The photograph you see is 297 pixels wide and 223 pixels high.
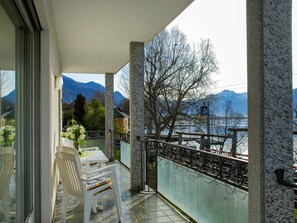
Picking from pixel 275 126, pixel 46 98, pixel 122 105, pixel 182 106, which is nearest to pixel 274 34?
pixel 275 126

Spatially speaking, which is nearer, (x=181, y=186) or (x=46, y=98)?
(x=46, y=98)

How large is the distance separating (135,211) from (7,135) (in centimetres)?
226

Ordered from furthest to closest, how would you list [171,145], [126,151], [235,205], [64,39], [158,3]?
1. [126,151]
2. [64,39]
3. [171,145]
4. [158,3]
5. [235,205]

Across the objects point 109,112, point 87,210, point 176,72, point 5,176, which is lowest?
point 87,210

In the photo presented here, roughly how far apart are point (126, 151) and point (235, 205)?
4441 millimetres

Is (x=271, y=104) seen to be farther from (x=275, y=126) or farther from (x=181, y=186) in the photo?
(x=181, y=186)

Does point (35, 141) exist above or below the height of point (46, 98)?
below

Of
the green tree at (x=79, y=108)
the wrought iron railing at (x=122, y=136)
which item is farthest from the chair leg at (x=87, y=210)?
the green tree at (x=79, y=108)

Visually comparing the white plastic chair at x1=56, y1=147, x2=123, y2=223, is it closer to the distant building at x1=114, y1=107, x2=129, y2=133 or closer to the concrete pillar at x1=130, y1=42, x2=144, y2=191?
the concrete pillar at x1=130, y1=42, x2=144, y2=191

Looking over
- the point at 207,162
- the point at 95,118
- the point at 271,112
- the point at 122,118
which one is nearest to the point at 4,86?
the point at 271,112

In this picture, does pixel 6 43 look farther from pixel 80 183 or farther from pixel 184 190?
pixel 184 190

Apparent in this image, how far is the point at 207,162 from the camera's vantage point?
8.86 ft

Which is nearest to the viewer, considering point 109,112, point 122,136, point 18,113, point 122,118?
point 18,113

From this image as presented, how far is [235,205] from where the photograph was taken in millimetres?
2238
